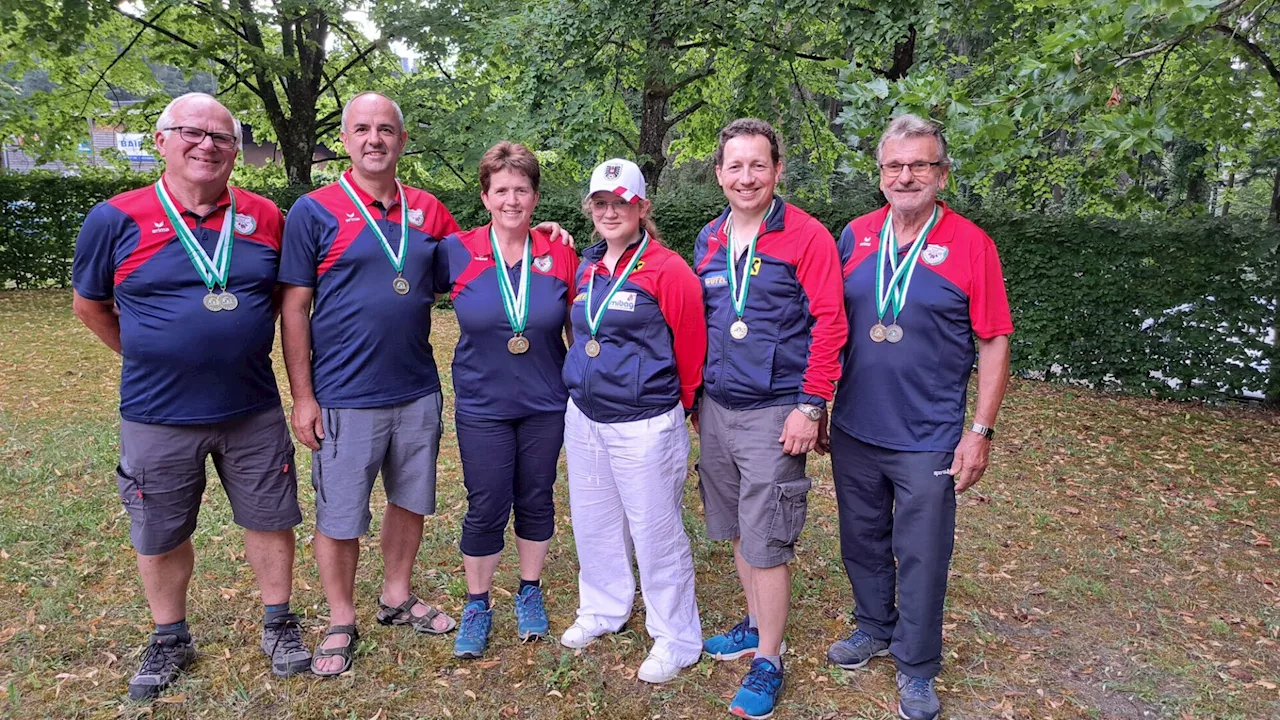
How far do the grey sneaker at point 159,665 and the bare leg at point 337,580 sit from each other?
56 cm

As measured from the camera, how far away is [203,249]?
289 centimetres

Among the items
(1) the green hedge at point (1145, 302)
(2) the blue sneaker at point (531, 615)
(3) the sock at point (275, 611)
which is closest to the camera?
(3) the sock at point (275, 611)

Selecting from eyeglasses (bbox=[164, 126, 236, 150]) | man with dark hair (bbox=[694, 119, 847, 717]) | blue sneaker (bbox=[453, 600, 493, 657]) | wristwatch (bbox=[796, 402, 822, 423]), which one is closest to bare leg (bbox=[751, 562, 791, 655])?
man with dark hair (bbox=[694, 119, 847, 717])

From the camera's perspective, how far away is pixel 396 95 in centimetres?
1395

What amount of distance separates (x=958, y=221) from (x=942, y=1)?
5396mm

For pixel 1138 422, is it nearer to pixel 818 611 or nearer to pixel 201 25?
pixel 818 611

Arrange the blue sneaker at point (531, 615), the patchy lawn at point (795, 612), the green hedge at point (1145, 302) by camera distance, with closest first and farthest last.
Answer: the patchy lawn at point (795, 612)
the blue sneaker at point (531, 615)
the green hedge at point (1145, 302)

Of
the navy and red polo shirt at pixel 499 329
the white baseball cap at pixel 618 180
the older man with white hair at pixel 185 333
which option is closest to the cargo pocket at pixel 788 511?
the navy and red polo shirt at pixel 499 329

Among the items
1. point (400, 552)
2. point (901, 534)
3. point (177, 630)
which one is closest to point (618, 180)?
point (901, 534)

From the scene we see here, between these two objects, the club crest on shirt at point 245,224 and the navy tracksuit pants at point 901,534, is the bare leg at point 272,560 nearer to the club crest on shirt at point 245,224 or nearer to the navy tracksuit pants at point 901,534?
the club crest on shirt at point 245,224

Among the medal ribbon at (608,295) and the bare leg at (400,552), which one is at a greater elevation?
the medal ribbon at (608,295)

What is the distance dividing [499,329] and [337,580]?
4.28 feet

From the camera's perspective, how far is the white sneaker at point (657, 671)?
337 centimetres

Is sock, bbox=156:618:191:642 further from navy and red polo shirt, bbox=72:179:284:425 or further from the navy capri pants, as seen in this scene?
the navy capri pants
